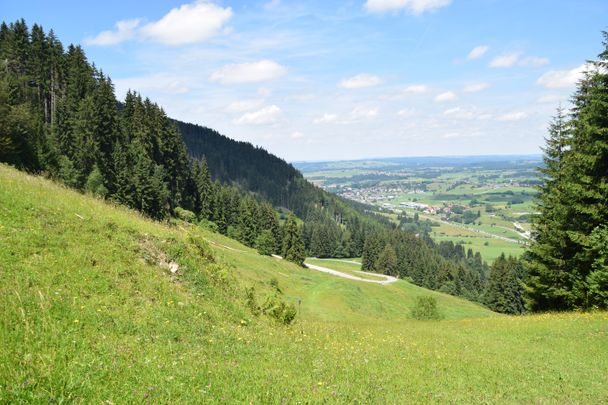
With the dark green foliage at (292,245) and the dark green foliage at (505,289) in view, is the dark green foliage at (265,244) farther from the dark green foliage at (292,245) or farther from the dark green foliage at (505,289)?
the dark green foliage at (505,289)

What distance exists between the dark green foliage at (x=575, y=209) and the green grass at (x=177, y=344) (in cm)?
767

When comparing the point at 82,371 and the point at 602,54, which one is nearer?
the point at 82,371

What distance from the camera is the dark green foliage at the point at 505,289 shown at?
96500 mm

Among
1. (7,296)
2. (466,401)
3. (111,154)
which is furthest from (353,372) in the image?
(111,154)

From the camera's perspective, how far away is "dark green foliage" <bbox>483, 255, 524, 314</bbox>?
9650 centimetres

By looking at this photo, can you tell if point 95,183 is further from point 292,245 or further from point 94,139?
point 292,245

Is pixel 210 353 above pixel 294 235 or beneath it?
above

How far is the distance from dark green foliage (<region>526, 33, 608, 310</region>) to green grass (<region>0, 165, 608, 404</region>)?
25.2ft

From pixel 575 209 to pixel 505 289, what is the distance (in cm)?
8587

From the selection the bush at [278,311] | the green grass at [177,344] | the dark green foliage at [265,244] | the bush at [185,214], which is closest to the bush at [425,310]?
the green grass at [177,344]

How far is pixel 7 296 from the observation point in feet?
27.6

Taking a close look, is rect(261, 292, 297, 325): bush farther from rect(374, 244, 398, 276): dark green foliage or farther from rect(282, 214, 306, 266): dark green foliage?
rect(374, 244, 398, 276): dark green foliage

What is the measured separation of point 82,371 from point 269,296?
392 inches

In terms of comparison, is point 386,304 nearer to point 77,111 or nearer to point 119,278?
point 119,278
